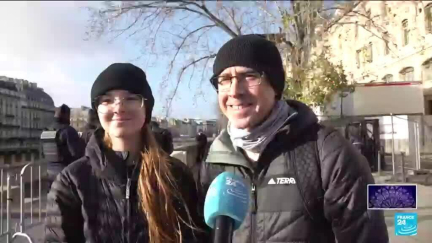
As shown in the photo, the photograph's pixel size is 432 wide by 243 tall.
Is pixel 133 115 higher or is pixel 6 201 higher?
pixel 133 115

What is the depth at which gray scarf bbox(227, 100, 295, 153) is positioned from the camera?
1547 millimetres

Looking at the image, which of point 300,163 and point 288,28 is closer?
point 300,163

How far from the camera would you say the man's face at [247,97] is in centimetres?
154

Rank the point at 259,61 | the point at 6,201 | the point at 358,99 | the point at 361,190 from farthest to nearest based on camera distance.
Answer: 1. the point at 6,201
2. the point at 358,99
3. the point at 259,61
4. the point at 361,190

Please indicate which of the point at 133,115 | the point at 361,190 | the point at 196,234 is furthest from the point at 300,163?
the point at 133,115

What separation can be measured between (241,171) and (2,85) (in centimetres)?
267

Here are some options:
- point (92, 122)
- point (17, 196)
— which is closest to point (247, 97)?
point (92, 122)

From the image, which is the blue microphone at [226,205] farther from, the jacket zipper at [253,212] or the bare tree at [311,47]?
the bare tree at [311,47]

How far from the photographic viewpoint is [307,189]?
1.44m

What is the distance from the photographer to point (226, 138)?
169 centimetres

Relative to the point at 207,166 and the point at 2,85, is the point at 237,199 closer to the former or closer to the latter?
the point at 207,166

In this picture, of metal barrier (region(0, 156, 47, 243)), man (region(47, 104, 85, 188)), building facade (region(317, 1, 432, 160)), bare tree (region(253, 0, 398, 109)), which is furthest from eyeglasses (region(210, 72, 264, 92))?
metal barrier (region(0, 156, 47, 243))

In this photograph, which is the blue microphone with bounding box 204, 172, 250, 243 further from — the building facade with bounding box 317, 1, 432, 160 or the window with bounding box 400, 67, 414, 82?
the window with bounding box 400, 67, 414, 82

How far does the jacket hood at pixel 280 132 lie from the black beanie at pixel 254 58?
4.6 inches
